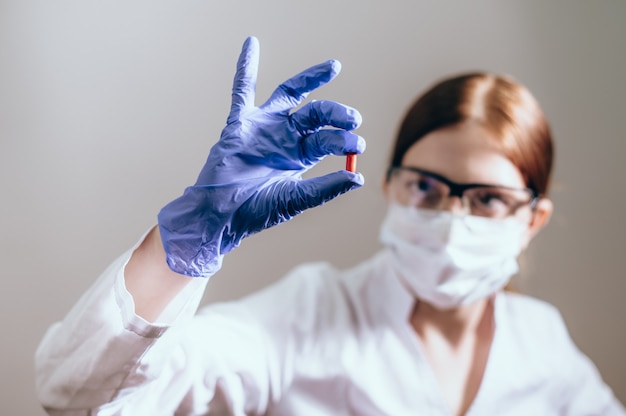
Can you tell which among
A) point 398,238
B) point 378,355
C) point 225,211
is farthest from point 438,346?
point 225,211

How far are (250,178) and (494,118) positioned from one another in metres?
0.62

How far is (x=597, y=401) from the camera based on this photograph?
4.07 ft

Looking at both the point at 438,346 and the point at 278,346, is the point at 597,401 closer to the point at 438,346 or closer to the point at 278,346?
the point at 438,346

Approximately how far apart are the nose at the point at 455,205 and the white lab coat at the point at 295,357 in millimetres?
216

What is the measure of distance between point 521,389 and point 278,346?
0.54 meters

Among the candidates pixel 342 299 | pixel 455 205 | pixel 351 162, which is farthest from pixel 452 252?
pixel 351 162

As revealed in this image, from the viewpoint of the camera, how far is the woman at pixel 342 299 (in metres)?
0.75

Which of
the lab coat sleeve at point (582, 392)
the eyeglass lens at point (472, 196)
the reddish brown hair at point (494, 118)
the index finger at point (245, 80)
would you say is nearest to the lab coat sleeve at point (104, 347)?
the index finger at point (245, 80)

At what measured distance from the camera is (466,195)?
3.60 ft

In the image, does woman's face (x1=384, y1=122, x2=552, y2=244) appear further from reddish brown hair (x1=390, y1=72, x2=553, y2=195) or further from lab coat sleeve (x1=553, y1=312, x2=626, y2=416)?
lab coat sleeve (x1=553, y1=312, x2=626, y2=416)

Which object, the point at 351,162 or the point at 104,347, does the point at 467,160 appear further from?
the point at 104,347

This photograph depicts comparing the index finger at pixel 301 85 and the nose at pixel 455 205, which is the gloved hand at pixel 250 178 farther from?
the nose at pixel 455 205

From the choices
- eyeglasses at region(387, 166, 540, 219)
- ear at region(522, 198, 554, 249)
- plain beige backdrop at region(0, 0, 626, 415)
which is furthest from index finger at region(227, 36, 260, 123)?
ear at region(522, 198, 554, 249)

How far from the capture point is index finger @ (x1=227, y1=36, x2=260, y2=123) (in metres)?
0.76
